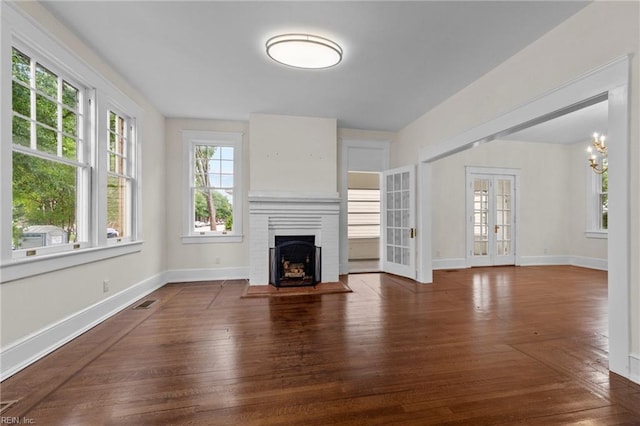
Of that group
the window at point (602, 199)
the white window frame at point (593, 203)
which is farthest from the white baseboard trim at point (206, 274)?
the window at point (602, 199)

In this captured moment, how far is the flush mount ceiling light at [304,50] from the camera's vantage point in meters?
2.58

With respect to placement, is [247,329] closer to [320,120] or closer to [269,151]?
[269,151]

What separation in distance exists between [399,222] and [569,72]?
3.41 meters

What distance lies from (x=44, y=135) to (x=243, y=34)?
6.67ft

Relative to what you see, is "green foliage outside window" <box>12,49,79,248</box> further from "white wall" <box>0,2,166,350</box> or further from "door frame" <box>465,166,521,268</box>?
"door frame" <box>465,166,521,268</box>

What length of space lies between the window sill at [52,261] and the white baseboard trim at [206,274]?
5.14 feet

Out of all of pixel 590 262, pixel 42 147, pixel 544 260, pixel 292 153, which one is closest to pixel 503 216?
pixel 544 260

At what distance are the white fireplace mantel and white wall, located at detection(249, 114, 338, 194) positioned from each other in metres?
0.20

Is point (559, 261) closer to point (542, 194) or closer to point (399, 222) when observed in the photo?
point (542, 194)

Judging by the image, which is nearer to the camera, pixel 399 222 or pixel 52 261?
pixel 52 261

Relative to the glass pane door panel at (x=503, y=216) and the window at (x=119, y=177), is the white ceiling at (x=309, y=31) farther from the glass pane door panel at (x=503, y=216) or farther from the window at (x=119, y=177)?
the glass pane door panel at (x=503, y=216)

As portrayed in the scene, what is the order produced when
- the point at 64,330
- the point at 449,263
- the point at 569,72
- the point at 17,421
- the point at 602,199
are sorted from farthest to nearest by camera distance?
the point at 602,199 → the point at 449,263 → the point at 64,330 → the point at 569,72 → the point at 17,421

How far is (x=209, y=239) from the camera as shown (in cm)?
505

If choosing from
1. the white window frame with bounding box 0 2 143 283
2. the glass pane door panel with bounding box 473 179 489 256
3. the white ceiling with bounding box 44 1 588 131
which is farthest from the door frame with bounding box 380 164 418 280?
the white window frame with bounding box 0 2 143 283
